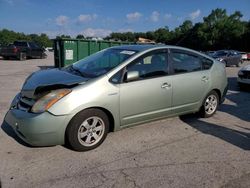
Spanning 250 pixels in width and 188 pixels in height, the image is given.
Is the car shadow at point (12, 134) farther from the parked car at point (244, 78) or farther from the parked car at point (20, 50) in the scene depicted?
the parked car at point (20, 50)

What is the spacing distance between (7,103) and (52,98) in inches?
140

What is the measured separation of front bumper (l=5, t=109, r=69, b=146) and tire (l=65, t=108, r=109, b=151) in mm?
116

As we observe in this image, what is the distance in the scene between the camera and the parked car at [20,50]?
2343 cm

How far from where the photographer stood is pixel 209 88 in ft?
18.2

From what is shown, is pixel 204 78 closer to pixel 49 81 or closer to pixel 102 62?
pixel 102 62

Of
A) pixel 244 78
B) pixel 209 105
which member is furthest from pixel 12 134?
pixel 244 78

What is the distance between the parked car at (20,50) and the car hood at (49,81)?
20.6 meters

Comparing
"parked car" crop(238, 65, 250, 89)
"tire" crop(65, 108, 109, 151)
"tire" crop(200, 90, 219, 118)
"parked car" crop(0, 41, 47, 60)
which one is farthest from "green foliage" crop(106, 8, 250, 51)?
"tire" crop(65, 108, 109, 151)

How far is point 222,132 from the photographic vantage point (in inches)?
195

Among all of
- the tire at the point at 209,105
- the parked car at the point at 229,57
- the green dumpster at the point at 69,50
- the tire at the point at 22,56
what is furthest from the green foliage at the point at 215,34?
the tire at the point at 209,105

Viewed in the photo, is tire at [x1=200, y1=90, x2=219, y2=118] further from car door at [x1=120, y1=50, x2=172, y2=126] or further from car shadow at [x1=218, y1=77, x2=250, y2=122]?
car door at [x1=120, y1=50, x2=172, y2=126]

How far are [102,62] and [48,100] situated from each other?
4.85 feet

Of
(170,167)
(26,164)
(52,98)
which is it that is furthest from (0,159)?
(170,167)

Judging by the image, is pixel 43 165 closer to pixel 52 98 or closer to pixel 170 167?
pixel 52 98
